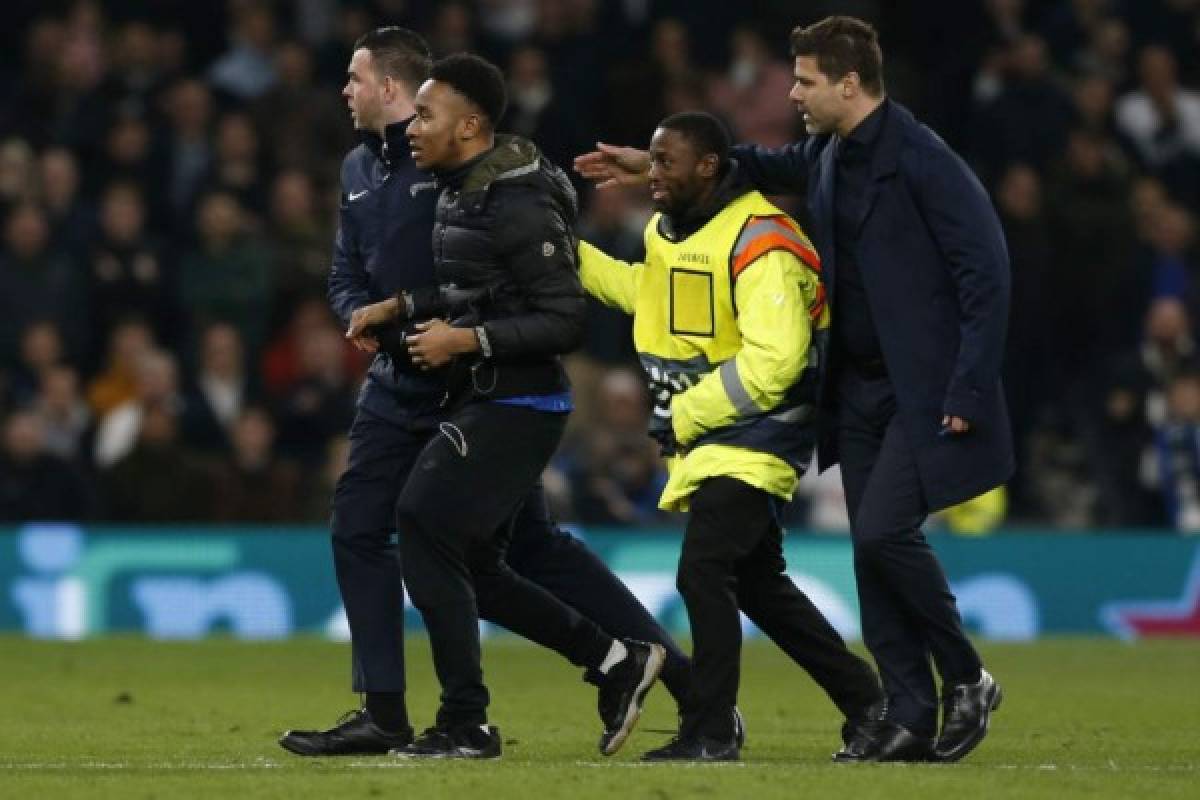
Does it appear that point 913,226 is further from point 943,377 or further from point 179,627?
point 179,627

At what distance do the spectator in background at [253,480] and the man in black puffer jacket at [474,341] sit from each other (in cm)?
792

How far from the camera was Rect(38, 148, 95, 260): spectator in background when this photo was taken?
685 inches

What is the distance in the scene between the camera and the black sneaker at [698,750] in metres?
8.52

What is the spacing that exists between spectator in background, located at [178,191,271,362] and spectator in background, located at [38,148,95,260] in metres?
0.65

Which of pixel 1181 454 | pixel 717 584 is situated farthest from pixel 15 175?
pixel 717 584

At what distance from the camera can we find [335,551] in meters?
8.92

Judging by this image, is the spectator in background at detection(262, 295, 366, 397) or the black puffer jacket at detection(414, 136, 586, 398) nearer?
the black puffer jacket at detection(414, 136, 586, 398)

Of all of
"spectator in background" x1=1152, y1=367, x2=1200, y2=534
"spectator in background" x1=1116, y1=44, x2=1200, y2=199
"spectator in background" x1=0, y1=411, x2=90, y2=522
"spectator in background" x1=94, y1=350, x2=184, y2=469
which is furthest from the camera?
"spectator in background" x1=1116, y1=44, x2=1200, y2=199

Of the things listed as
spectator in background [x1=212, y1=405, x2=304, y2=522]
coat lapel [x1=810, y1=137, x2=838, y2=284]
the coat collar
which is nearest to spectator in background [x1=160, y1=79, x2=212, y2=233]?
spectator in background [x1=212, y1=405, x2=304, y2=522]

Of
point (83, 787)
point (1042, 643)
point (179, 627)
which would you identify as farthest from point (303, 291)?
point (83, 787)

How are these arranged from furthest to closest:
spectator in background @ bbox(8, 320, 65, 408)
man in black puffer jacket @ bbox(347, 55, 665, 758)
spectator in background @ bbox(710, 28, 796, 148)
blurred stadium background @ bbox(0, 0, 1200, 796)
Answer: spectator in background @ bbox(710, 28, 796, 148) < spectator in background @ bbox(8, 320, 65, 408) < blurred stadium background @ bbox(0, 0, 1200, 796) < man in black puffer jacket @ bbox(347, 55, 665, 758)

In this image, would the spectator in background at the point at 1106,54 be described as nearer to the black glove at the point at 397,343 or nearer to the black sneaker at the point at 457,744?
the black glove at the point at 397,343

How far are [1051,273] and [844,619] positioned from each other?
3623 millimetres

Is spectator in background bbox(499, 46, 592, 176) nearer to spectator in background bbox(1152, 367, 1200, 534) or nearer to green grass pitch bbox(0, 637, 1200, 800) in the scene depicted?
green grass pitch bbox(0, 637, 1200, 800)
